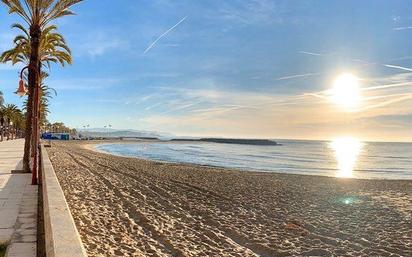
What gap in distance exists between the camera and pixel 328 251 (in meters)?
7.36

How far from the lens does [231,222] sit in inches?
372

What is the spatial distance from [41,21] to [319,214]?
13536 millimetres

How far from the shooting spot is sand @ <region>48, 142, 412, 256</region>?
23.5ft

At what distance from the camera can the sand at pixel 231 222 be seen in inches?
282

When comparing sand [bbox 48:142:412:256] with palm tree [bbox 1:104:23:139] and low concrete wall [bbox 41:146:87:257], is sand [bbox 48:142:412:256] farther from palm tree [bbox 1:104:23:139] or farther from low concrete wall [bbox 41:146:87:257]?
palm tree [bbox 1:104:23:139]

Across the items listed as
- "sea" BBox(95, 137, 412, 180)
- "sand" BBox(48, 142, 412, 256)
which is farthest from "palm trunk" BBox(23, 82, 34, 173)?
"sea" BBox(95, 137, 412, 180)

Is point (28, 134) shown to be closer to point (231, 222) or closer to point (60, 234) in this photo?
point (231, 222)

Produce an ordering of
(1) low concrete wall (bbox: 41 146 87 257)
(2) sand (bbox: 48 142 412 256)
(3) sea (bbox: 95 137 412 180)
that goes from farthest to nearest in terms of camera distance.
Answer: (3) sea (bbox: 95 137 412 180) → (2) sand (bbox: 48 142 412 256) → (1) low concrete wall (bbox: 41 146 87 257)

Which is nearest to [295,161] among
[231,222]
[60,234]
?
[231,222]

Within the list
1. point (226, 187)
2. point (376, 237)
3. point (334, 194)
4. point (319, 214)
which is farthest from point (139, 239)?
point (334, 194)

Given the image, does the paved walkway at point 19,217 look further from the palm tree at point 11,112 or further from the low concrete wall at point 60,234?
the palm tree at point 11,112

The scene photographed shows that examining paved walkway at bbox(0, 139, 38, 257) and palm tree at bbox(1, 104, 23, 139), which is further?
palm tree at bbox(1, 104, 23, 139)

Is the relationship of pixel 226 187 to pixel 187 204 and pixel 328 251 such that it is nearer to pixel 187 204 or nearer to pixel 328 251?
pixel 187 204

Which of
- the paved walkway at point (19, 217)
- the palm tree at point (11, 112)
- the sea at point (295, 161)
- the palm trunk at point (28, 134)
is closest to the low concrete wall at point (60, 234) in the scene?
the paved walkway at point (19, 217)
